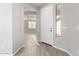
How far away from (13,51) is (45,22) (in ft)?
1.97

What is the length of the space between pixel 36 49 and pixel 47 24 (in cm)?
39

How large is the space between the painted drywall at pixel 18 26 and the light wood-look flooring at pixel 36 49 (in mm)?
78

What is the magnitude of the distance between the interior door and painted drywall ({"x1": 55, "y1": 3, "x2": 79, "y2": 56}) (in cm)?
13

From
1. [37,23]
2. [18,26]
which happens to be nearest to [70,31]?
[37,23]

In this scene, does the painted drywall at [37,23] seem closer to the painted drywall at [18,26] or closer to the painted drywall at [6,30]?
the painted drywall at [18,26]

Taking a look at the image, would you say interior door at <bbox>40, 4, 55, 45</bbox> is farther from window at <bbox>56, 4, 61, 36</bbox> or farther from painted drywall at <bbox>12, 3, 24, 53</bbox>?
painted drywall at <bbox>12, 3, 24, 53</bbox>

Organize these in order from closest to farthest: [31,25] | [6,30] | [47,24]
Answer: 1. [6,30]
2. [31,25]
3. [47,24]

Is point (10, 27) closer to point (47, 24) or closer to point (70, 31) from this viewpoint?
point (47, 24)

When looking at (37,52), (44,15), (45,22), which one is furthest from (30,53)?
(44,15)

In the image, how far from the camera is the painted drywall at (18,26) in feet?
5.78

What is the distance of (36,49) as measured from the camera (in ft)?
6.07

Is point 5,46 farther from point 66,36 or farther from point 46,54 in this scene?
point 66,36

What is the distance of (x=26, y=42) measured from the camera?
1842 millimetres

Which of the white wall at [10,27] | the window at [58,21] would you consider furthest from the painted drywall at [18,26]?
the window at [58,21]
